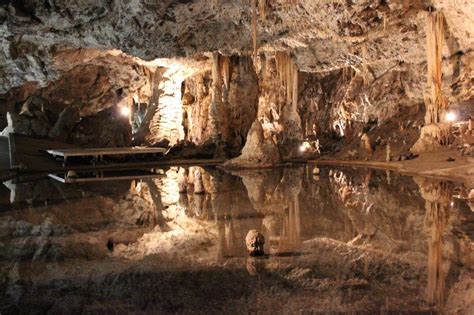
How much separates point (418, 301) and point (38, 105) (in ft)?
62.6

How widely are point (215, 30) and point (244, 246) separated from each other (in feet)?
35.1

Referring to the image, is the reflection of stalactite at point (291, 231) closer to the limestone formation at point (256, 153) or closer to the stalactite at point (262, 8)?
the stalactite at point (262, 8)

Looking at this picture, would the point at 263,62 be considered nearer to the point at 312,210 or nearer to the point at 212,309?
the point at 312,210

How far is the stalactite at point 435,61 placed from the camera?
482 inches

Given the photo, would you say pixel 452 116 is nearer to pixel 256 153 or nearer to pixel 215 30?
pixel 256 153

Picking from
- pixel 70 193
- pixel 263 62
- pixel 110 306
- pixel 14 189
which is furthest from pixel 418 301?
pixel 263 62

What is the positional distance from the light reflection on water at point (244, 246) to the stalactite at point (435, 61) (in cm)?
325

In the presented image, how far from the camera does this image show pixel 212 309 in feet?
12.8

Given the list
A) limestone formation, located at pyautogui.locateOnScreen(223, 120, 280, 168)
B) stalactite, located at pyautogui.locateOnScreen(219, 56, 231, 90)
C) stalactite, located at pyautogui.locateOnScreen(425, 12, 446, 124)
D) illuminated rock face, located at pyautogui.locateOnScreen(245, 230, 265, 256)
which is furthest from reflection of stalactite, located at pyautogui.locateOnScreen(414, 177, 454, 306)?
stalactite, located at pyautogui.locateOnScreen(219, 56, 231, 90)

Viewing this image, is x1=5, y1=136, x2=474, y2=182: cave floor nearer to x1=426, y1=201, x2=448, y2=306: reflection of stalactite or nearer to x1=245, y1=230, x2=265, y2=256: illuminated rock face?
x1=426, y1=201, x2=448, y2=306: reflection of stalactite

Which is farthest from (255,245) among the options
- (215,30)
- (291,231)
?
(215,30)

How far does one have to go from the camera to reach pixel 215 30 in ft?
49.9

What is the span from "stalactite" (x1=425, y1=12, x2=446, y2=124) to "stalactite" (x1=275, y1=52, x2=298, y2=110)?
5744 millimetres

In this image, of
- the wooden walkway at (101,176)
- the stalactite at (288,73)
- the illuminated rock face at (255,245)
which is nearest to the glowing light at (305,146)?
the stalactite at (288,73)
